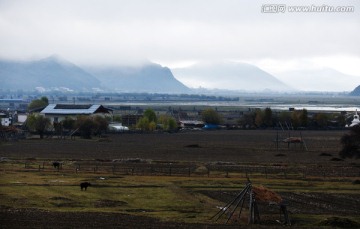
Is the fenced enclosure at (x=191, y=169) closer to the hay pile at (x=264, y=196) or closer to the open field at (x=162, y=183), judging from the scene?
the open field at (x=162, y=183)

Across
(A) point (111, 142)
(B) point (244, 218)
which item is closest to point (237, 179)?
(B) point (244, 218)

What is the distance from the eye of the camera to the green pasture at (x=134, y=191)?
2286 cm

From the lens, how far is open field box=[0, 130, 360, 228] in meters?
21.3

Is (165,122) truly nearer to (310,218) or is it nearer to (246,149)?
(246,149)

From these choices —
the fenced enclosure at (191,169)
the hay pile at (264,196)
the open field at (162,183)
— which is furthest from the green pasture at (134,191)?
the fenced enclosure at (191,169)

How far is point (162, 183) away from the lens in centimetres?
3003

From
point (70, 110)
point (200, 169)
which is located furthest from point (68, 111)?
point (200, 169)

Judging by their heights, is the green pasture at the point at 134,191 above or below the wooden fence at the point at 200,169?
above

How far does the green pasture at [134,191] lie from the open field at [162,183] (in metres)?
0.04

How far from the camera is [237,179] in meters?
32.5

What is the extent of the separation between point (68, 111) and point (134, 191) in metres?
58.0

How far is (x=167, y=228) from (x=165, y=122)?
A: 212 feet

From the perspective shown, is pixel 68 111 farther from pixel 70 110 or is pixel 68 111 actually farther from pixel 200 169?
pixel 200 169

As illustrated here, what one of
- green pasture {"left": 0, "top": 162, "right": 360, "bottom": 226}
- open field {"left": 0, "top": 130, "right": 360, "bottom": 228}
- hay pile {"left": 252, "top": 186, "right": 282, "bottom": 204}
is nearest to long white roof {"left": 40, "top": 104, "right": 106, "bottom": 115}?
open field {"left": 0, "top": 130, "right": 360, "bottom": 228}
